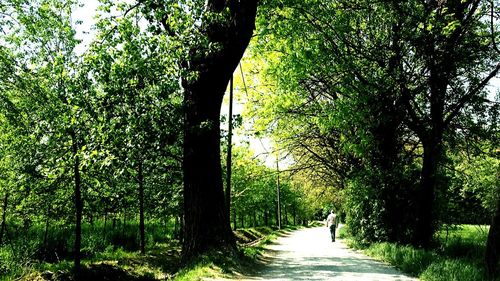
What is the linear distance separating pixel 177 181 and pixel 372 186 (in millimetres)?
8240

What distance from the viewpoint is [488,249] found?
8.43 metres

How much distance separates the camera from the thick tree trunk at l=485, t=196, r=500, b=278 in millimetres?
8156

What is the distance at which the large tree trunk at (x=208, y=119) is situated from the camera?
9.37 m

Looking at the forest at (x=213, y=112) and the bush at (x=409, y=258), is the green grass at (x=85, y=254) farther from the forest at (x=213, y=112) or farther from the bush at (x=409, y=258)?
the bush at (x=409, y=258)

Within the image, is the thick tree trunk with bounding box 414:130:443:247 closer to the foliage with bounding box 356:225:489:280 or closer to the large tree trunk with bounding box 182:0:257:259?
the foliage with bounding box 356:225:489:280

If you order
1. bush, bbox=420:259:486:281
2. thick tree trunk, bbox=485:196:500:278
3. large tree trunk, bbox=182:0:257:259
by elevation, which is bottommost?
bush, bbox=420:259:486:281

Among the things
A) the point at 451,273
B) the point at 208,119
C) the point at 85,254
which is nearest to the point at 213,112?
the point at 208,119

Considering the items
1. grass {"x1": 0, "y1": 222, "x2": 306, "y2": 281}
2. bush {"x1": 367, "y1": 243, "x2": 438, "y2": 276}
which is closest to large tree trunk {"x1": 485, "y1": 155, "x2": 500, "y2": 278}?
bush {"x1": 367, "y1": 243, "x2": 438, "y2": 276}

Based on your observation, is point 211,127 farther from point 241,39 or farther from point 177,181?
point 177,181

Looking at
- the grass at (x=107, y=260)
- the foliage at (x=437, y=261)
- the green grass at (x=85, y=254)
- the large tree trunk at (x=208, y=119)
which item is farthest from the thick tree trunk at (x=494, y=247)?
the green grass at (x=85, y=254)

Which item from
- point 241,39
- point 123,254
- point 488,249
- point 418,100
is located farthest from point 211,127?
point 123,254

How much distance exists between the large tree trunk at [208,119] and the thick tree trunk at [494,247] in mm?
5439

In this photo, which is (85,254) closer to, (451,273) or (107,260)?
(107,260)

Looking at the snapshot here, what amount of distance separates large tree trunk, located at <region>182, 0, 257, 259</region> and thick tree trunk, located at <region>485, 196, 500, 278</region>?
544 cm
